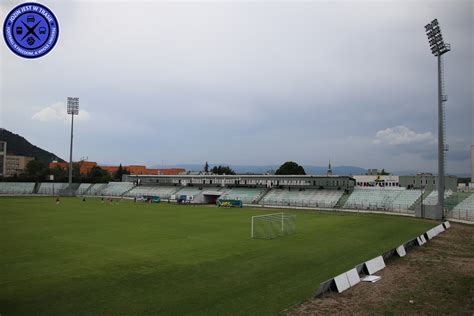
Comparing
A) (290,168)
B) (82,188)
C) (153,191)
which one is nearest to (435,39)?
(153,191)

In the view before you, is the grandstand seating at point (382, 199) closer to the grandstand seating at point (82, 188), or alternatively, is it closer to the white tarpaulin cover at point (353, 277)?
the white tarpaulin cover at point (353, 277)

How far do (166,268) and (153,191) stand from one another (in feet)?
239

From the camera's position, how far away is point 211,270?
1644 centimetres

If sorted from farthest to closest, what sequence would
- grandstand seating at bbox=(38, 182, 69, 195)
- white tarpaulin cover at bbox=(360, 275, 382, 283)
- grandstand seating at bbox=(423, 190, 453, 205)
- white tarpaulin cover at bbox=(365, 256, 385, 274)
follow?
grandstand seating at bbox=(38, 182, 69, 195)
grandstand seating at bbox=(423, 190, 453, 205)
white tarpaulin cover at bbox=(365, 256, 385, 274)
white tarpaulin cover at bbox=(360, 275, 382, 283)

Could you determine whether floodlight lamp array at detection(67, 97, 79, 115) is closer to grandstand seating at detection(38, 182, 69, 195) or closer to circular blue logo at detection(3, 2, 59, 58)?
grandstand seating at detection(38, 182, 69, 195)

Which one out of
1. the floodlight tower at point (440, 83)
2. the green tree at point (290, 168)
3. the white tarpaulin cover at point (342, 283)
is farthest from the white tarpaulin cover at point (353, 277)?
the green tree at point (290, 168)

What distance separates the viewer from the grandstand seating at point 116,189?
92875mm

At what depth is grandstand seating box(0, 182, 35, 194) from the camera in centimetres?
9272

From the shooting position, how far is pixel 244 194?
74312 mm

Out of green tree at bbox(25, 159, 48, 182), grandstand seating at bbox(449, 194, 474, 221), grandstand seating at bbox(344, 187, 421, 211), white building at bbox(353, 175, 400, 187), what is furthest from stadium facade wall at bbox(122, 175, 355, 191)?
white building at bbox(353, 175, 400, 187)

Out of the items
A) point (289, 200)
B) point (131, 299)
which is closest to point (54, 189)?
point (289, 200)

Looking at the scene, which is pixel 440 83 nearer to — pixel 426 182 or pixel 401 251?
pixel 401 251

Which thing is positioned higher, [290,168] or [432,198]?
[290,168]

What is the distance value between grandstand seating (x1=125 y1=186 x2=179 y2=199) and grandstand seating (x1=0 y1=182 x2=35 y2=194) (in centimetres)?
2859
